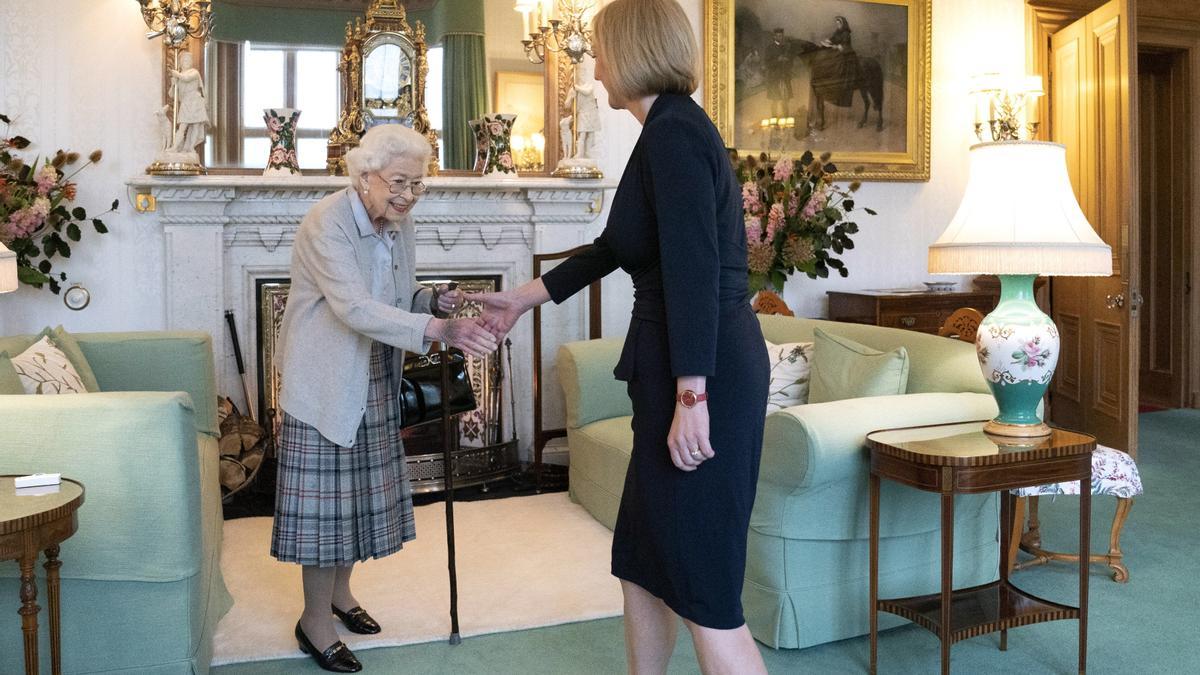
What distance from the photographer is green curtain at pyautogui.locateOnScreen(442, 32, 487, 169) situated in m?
5.38

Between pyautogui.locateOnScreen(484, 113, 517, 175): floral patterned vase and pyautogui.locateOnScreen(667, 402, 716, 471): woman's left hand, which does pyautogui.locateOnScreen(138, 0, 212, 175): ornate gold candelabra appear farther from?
pyautogui.locateOnScreen(667, 402, 716, 471): woman's left hand

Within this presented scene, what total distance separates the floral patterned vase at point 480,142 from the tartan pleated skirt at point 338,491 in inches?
104

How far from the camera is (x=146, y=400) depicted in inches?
97.7

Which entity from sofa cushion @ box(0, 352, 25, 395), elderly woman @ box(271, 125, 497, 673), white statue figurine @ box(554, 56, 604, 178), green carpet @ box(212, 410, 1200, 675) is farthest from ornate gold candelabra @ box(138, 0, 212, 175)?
green carpet @ box(212, 410, 1200, 675)

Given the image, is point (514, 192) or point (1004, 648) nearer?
point (1004, 648)

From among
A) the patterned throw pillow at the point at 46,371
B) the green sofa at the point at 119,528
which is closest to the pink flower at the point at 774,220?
the patterned throw pillow at the point at 46,371

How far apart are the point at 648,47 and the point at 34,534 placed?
4.94 feet

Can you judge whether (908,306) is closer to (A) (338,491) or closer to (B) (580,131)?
(B) (580,131)

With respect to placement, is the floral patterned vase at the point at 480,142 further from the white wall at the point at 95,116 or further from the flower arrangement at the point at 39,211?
the flower arrangement at the point at 39,211

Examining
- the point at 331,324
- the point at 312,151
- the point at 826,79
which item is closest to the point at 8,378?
the point at 331,324

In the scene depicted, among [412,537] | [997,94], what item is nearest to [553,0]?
[997,94]

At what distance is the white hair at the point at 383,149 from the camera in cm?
271

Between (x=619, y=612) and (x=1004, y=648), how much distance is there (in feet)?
3.64

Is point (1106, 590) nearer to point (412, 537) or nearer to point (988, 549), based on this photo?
point (988, 549)
